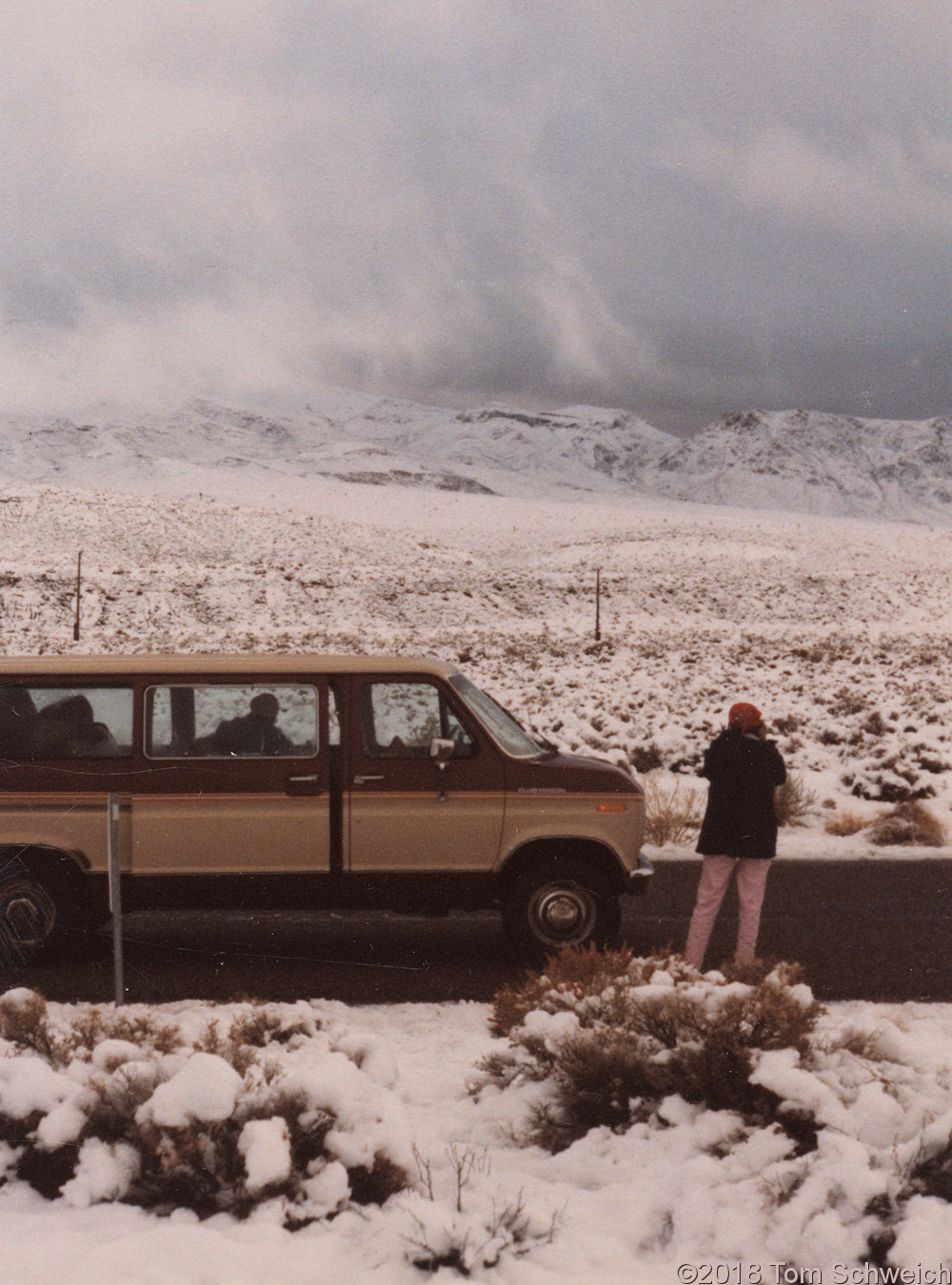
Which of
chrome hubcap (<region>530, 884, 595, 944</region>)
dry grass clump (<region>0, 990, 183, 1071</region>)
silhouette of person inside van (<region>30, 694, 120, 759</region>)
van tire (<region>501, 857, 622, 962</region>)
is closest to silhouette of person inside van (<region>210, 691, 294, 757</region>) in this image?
silhouette of person inside van (<region>30, 694, 120, 759</region>)

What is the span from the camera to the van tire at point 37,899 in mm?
7141

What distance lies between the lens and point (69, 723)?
7.17 m

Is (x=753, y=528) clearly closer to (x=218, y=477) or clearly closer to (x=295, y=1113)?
(x=218, y=477)

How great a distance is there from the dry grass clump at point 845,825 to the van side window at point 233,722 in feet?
27.2

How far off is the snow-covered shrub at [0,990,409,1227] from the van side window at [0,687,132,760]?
2.81 m

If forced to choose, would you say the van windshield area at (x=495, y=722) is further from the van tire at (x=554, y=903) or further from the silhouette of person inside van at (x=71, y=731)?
the silhouette of person inside van at (x=71, y=731)

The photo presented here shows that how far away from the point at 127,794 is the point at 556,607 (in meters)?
60.7

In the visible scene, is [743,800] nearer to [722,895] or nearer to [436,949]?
[722,895]

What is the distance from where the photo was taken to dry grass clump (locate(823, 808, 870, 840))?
13375 millimetres

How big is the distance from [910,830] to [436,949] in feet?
22.8

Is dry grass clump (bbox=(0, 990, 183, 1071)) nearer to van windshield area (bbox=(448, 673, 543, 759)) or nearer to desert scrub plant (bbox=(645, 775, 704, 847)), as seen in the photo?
van windshield area (bbox=(448, 673, 543, 759))

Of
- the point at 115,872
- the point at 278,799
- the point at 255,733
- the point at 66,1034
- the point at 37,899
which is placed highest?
the point at 255,733

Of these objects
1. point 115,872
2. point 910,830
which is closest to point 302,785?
point 115,872

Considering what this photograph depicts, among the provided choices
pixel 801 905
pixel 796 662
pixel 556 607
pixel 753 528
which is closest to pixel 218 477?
pixel 753 528
